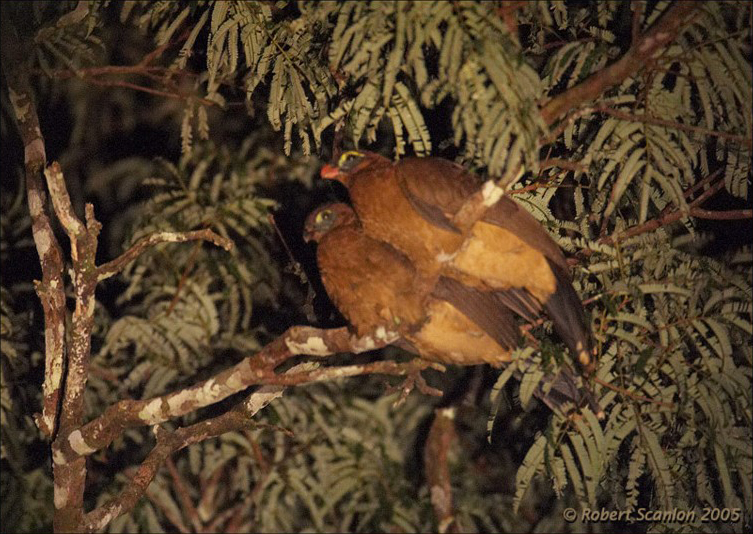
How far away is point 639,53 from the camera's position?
2.59 m

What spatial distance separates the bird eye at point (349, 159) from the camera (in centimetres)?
304

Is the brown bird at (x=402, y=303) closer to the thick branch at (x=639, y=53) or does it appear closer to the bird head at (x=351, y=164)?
the bird head at (x=351, y=164)

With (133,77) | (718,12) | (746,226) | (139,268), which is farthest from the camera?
(133,77)

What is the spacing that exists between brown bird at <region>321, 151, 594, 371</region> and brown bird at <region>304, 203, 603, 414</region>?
0.02m

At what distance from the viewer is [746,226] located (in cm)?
450

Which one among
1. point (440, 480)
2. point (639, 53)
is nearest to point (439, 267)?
point (639, 53)

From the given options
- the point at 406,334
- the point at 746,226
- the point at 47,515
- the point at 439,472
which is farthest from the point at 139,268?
the point at 746,226

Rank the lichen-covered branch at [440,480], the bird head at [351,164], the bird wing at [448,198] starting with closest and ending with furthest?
the bird wing at [448,198] < the bird head at [351,164] < the lichen-covered branch at [440,480]

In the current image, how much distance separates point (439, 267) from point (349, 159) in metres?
0.51

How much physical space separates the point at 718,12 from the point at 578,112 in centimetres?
51

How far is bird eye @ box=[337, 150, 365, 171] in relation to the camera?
304 cm

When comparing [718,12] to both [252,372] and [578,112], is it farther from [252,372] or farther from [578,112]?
[252,372]

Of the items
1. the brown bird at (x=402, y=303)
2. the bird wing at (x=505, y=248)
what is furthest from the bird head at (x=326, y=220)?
the bird wing at (x=505, y=248)

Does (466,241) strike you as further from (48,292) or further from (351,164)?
(48,292)
